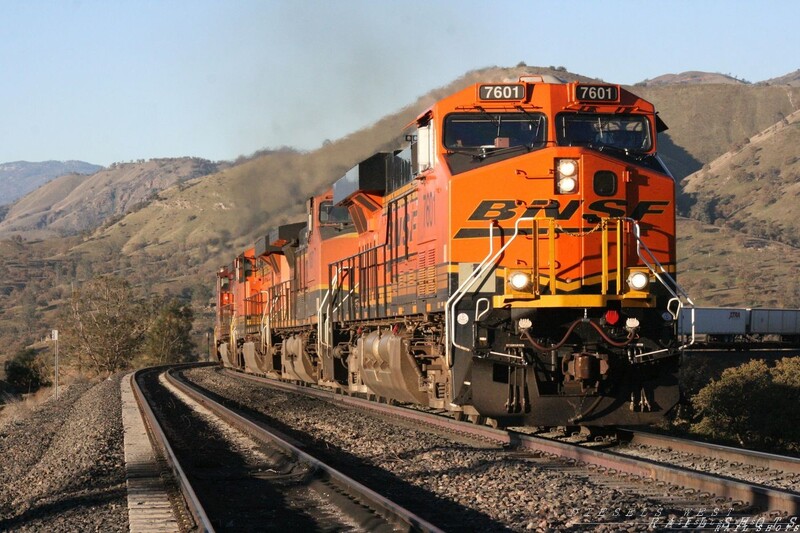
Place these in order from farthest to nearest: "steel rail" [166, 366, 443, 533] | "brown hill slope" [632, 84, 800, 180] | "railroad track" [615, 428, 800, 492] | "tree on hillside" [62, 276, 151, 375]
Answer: "brown hill slope" [632, 84, 800, 180]
"tree on hillside" [62, 276, 151, 375]
"railroad track" [615, 428, 800, 492]
"steel rail" [166, 366, 443, 533]

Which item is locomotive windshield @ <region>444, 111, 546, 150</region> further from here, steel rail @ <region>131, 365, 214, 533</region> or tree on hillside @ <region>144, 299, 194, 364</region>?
tree on hillside @ <region>144, 299, 194, 364</region>

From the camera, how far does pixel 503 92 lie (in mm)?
13227

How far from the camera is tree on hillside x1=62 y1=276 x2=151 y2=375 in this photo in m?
75.0

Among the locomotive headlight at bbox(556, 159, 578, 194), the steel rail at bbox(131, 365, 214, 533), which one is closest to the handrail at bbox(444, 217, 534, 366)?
the locomotive headlight at bbox(556, 159, 578, 194)

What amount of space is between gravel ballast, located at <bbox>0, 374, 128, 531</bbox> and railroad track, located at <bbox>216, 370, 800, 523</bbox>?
4.74 m

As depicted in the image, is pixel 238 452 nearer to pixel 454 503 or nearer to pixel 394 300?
pixel 394 300

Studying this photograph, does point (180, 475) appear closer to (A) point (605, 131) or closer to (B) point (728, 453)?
(B) point (728, 453)

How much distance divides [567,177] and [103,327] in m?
67.1

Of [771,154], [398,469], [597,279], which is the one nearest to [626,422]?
[597,279]

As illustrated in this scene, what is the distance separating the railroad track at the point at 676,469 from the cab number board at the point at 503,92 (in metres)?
4.29

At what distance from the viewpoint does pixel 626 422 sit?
1295cm

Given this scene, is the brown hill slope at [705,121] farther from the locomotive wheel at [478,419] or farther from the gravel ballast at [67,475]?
the locomotive wheel at [478,419]

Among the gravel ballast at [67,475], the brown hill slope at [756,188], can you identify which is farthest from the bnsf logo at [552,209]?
the brown hill slope at [756,188]

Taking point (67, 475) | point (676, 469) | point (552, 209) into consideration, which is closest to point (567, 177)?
point (552, 209)
